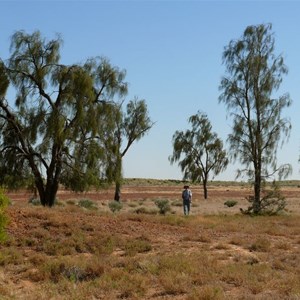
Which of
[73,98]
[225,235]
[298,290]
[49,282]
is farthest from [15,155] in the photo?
[298,290]

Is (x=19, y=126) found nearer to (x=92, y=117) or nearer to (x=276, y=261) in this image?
(x=92, y=117)

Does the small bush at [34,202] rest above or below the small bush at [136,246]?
above

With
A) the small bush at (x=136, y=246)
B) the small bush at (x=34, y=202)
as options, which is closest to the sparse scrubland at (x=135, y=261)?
the small bush at (x=136, y=246)

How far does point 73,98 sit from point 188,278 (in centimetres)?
1808

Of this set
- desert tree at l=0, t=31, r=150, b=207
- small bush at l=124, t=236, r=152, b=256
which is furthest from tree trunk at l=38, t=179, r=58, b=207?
small bush at l=124, t=236, r=152, b=256

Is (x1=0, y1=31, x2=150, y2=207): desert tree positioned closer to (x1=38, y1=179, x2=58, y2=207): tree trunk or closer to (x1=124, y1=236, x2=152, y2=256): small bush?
(x1=38, y1=179, x2=58, y2=207): tree trunk

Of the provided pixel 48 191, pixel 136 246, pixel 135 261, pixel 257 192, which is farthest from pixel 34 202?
pixel 135 261

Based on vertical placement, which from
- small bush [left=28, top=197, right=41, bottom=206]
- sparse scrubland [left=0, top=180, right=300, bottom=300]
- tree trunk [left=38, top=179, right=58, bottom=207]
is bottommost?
sparse scrubland [left=0, top=180, right=300, bottom=300]

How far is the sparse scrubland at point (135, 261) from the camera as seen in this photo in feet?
31.4

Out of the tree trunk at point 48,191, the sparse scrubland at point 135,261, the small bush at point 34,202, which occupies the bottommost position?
the sparse scrubland at point 135,261

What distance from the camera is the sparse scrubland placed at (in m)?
9.57

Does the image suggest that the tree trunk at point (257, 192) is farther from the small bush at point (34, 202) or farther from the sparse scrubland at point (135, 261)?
the small bush at point (34, 202)

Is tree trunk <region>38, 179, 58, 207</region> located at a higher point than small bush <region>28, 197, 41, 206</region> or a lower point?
higher

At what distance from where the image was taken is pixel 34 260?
1196 centimetres
